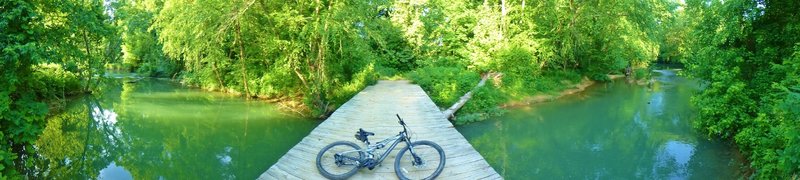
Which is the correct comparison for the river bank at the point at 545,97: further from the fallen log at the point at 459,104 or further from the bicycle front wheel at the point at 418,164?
the bicycle front wheel at the point at 418,164

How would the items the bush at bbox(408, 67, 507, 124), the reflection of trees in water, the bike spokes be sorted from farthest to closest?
the bush at bbox(408, 67, 507, 124)
the reflection of trees in water
the bike spokes

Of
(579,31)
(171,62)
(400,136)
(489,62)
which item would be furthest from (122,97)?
(579,31)

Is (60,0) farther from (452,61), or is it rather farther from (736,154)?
(452,61)

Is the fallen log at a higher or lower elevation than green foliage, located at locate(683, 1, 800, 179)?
lower

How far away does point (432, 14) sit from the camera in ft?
72.0

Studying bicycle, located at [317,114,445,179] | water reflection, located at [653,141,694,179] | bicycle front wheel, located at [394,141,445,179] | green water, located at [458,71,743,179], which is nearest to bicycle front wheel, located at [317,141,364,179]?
bicycle, located at [317,114,445,179]

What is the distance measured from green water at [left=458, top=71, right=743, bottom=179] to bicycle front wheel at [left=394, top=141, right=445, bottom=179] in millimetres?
2839

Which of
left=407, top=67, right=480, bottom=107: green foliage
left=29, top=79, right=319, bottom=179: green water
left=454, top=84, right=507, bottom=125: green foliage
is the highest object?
left=407, top=67, right=480, bottom=107: green foliage

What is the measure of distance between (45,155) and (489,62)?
46.3ft

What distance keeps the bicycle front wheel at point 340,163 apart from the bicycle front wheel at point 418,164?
49 centimetres

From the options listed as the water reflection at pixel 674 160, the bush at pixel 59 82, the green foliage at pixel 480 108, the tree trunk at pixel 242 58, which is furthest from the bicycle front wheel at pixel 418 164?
the bush at pixel 59 82

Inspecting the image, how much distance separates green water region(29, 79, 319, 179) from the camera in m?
8.41

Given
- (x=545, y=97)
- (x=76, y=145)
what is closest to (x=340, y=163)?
(x=76, y=145)

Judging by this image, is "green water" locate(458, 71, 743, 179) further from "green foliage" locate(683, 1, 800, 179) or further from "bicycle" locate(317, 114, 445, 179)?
"bicycle" locate(317, 114, 445, 179)
